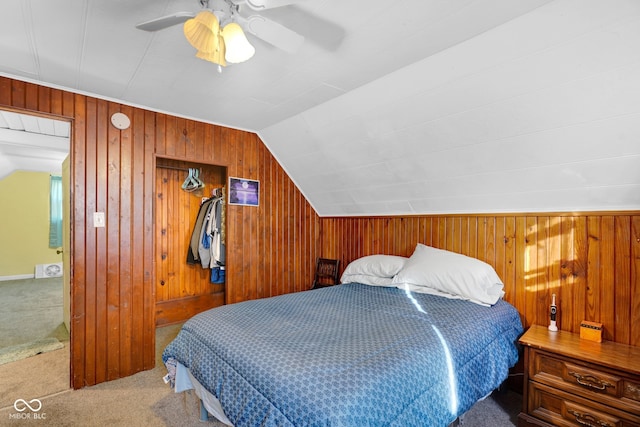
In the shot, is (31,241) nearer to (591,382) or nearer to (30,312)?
(30,312)

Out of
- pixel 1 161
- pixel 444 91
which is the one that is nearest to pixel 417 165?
pixel 444 91

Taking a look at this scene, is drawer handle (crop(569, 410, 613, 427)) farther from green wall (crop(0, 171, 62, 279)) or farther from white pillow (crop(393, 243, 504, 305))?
green wall (crop(0, 171, 62, 279))

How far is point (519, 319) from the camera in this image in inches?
92.7

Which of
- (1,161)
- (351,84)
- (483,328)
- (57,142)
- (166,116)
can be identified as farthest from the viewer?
(1,161)

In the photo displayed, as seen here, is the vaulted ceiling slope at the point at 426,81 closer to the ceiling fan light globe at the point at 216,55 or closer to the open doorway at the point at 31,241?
the ceiling fan light globe at the point at 216,55

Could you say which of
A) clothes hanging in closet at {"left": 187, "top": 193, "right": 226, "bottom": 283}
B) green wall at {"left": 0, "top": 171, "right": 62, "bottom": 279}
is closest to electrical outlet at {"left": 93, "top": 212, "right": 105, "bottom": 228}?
clothes hanging in closet at {"left": 187, "top": 193, "right": 226, "bottom": 283}

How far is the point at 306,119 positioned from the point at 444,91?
1281 mm

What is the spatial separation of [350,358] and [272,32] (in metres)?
1.46

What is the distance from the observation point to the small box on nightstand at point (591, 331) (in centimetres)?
200

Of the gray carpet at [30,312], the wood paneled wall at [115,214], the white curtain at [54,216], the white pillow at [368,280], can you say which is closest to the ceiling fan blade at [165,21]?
the wood paneled wall at [115,214]

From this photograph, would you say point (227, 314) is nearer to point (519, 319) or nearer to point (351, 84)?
point (351, 84)

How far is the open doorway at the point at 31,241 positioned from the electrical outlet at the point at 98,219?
713 mm

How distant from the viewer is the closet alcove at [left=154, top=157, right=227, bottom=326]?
12.2ft

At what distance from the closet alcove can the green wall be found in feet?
14.7
